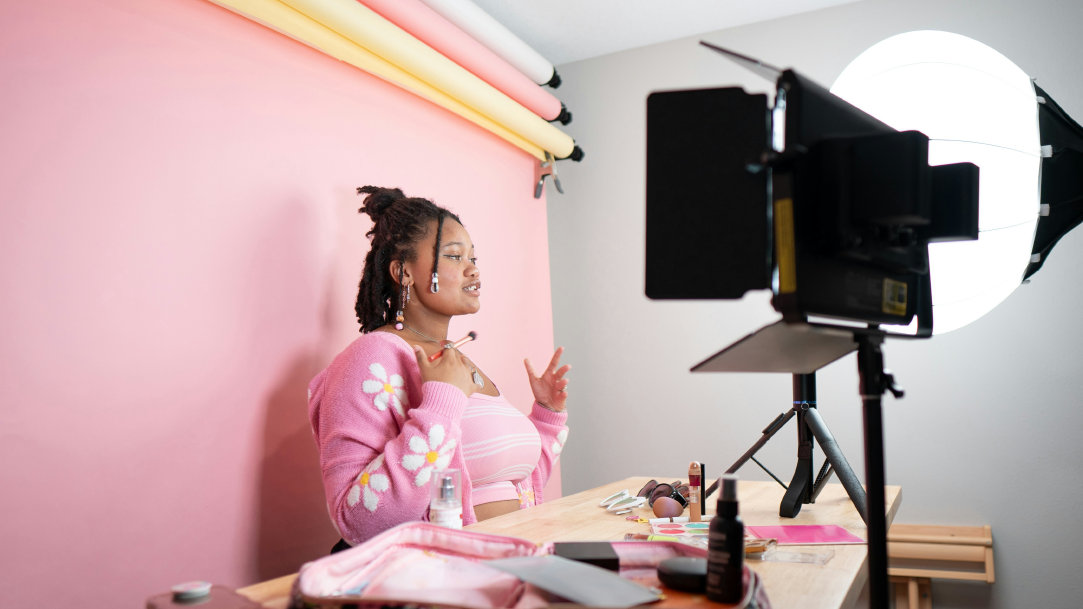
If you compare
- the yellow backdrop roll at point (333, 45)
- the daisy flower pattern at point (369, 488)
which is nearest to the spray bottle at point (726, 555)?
the daisy flower pattern at point (369, 488)

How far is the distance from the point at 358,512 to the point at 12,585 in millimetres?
Answer: 569

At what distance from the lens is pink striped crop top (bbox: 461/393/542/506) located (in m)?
1.69

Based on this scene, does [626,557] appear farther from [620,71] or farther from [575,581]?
[620,71]

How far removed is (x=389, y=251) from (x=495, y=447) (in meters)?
0.57

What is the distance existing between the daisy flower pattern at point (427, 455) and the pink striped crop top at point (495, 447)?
8.5 inches

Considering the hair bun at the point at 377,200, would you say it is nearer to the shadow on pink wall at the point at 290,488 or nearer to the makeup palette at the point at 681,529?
the shadow on pink wall at the point at 290,488

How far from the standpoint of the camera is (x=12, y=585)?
1.22 m

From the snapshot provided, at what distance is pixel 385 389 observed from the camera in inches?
59.4

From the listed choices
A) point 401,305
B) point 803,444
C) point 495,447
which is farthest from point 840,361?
point 401,305

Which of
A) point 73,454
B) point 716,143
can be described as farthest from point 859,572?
point 73,454

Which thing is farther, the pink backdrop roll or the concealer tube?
the pink backdrop roll

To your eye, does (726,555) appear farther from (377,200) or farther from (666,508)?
(377,200)

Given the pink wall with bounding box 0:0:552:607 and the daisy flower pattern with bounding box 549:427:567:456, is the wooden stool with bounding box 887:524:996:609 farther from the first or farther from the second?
the pink wall with bounding box 0:0:552:607

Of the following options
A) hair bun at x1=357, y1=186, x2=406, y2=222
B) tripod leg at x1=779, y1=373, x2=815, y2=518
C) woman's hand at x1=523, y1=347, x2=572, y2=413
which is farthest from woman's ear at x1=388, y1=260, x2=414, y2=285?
tripod leg at x1=779, y1=373, x2=815, y2=518
